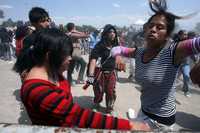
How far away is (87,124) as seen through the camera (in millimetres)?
1759

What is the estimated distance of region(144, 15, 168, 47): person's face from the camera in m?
2.79

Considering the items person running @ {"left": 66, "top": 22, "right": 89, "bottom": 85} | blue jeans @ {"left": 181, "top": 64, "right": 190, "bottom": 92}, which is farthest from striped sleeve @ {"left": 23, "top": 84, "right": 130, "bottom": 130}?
blue jeans @ {"left": 181, "top": 64, "right": 190, "bottom": 92}

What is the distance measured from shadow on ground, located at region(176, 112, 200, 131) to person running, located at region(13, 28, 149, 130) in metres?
4.54

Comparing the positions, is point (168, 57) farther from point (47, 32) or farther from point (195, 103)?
point (195, 103)

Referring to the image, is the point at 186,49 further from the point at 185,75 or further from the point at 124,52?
the point at 185,75

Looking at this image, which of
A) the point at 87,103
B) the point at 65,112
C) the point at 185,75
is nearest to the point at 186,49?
the point at 65,112

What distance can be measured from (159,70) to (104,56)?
13.5ft

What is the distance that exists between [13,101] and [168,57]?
580 centimetres

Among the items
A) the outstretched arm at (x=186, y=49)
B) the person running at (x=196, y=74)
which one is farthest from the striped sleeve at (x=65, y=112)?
the outstretched arm at (x=186, y=49)

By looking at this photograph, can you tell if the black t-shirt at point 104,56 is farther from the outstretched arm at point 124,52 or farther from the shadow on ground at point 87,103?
the outstretched arm at point 124,52

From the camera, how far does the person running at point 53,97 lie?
1.75 meters

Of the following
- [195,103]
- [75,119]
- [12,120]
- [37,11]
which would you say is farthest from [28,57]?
[195,103]

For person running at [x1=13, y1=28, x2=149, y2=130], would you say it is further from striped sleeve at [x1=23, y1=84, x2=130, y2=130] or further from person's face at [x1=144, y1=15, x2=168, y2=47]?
person's face at [x1=144, y1=15, x2=168, y2=47]

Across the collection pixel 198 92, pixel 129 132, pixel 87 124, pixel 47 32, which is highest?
pixel 47 32
